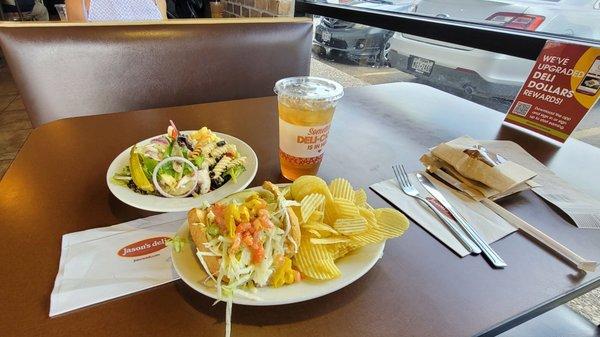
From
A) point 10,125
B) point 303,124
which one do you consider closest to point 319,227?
point 303,124

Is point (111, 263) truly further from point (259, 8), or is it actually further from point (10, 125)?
point (10, 125)

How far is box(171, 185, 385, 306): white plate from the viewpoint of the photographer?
16.3 inches

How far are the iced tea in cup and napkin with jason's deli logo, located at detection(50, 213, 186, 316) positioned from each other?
0.26 meters

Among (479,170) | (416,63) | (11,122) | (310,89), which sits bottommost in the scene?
(11,122)

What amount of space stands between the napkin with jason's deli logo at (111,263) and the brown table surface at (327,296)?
0.05ft

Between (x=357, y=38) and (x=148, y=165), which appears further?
(x=357, y=38)

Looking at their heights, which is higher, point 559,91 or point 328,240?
point 559,91

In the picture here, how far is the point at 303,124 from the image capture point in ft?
2.10

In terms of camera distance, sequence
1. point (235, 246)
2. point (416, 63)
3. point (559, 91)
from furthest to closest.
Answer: point (416, 63)
point (559, 91)
point (235, 246)

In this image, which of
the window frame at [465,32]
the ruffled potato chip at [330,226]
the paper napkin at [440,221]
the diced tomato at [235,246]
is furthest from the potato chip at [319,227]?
the window frame at [465,32]

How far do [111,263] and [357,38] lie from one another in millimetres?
2029

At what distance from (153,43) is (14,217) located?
2.97 feet

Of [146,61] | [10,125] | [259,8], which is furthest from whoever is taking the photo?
[10,125]

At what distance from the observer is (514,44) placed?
3.85ft
